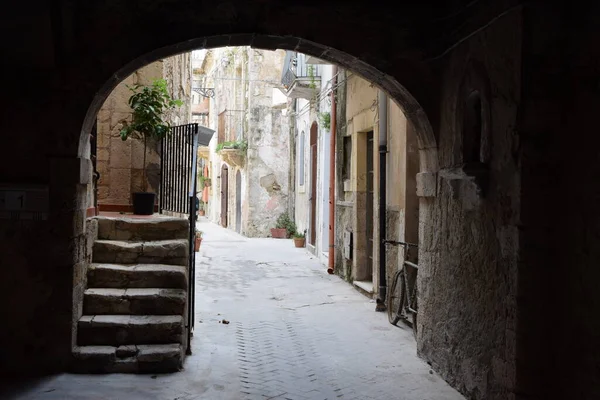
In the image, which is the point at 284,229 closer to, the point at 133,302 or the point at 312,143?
the point at 312,143

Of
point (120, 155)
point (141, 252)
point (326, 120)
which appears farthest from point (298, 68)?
point (141, 252)

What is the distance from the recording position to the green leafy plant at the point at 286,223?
1928 cm

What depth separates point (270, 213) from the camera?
20.1 metres

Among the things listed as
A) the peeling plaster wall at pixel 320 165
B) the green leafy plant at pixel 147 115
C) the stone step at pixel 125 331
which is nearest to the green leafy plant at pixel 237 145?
the peeling plaster wall at pixel 320 165

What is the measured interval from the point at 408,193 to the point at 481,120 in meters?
2.81

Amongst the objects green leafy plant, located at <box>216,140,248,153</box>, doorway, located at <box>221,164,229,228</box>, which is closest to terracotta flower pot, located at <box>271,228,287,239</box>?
green leafy plant, located at <box>216,140,248,153</box>

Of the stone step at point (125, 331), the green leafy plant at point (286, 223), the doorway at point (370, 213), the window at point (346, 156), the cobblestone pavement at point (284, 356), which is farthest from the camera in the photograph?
the green leafy plant at point (286, 223)

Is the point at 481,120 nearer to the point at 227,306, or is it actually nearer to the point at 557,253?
the point at 557,253

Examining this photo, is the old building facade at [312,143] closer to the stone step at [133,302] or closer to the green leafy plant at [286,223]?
the green leafy plant at [286,223]

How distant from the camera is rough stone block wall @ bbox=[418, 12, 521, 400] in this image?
12.4ft

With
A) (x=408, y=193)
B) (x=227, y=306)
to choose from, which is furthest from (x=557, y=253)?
(x=227, y=306)

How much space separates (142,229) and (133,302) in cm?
105

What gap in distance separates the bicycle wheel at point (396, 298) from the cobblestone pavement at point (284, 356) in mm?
142

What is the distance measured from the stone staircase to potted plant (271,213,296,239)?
42.7 feet
